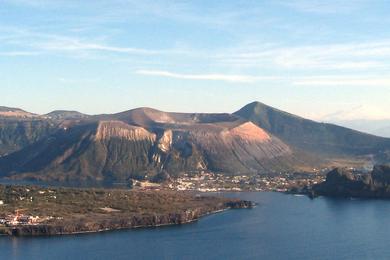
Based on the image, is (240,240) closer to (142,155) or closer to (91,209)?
(91,209)

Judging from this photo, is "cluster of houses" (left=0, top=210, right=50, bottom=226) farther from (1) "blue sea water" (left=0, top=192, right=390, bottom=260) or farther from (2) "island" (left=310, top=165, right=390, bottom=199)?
(2) "island" (left=310, top=165, right=390, bottom=199)

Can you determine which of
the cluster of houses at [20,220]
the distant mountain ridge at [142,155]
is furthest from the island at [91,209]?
the distant mountain ridge at [142,155]

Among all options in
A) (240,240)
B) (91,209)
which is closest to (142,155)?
(91,209)

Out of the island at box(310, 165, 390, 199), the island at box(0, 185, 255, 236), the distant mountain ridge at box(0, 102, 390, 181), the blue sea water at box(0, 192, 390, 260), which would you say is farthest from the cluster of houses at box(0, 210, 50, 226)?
the distant mountain ridge at box(0, 102, 390, 181)

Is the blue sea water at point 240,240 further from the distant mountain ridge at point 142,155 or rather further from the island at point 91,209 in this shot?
the distant mountain ridge at point 142,155

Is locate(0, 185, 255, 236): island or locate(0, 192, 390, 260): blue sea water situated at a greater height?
locate(0, 185, 255, 236): island

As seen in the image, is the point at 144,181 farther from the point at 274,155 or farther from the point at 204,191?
the point at 274,155
